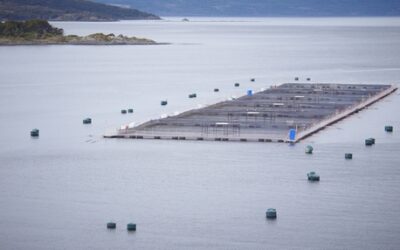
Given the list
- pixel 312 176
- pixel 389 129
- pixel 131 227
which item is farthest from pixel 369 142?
pixel 131 227

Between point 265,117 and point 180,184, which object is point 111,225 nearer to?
point 180,184

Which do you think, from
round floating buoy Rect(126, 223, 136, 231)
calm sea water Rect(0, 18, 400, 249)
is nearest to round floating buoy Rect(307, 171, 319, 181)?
calm sea water Rect(0, 18, 400, 249)

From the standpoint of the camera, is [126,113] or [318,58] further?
[318,58]

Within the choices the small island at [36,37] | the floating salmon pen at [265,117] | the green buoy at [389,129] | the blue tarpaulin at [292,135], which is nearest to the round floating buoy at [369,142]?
the floating salmon pen at [265,117]

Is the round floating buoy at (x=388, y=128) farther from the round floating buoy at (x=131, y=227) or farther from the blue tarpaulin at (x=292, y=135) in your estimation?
the round floating buoy at (x=131, y=227)

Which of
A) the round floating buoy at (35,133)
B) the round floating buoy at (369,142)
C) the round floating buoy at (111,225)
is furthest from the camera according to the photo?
the round floating buoy at (35,133)

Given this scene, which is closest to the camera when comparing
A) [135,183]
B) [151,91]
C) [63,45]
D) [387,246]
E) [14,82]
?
[387,246]

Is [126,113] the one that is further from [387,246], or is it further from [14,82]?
[387,246]

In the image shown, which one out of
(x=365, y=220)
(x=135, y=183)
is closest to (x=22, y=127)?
(x=135, y=183)

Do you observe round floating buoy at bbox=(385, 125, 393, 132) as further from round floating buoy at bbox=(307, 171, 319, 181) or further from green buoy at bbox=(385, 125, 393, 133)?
round floating buoy at bbox=(307, 171, 319, 181)
